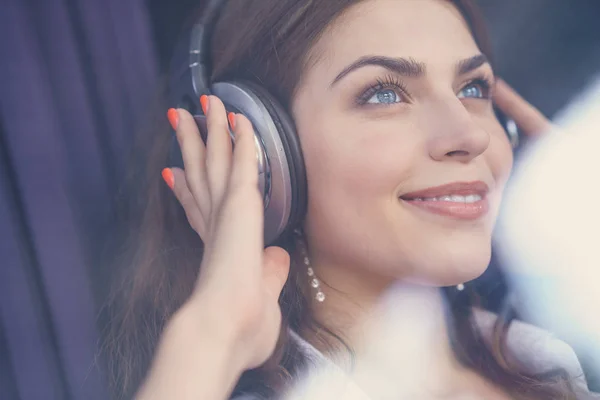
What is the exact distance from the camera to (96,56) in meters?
0.84

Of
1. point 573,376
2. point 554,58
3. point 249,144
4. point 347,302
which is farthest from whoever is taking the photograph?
point 554,58

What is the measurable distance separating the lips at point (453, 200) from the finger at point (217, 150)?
22 centimetres

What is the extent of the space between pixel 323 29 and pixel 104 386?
0.56m

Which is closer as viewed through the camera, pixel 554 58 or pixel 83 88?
pixel 83 88

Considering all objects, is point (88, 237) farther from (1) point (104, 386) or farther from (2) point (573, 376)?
(2) point (573, 376)

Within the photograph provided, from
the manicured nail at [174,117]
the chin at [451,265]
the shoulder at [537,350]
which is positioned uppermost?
the manicured nail at [174,117]

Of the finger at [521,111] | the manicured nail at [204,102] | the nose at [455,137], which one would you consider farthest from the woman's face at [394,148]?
the finger at [521,111]

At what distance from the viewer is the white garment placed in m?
0.73

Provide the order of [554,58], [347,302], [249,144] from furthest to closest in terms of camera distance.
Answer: [554,58]
[347,302]
[249,144]

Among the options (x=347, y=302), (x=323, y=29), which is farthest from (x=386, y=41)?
(x=347, y=302)

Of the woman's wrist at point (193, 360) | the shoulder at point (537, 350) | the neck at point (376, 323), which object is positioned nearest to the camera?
the woman's wrist at point (193, 360)

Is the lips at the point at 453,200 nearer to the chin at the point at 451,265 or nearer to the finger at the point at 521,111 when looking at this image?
the chin at the point at 451,265

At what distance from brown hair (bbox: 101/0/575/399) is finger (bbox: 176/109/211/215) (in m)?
0.09

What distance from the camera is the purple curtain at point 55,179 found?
725 mm
